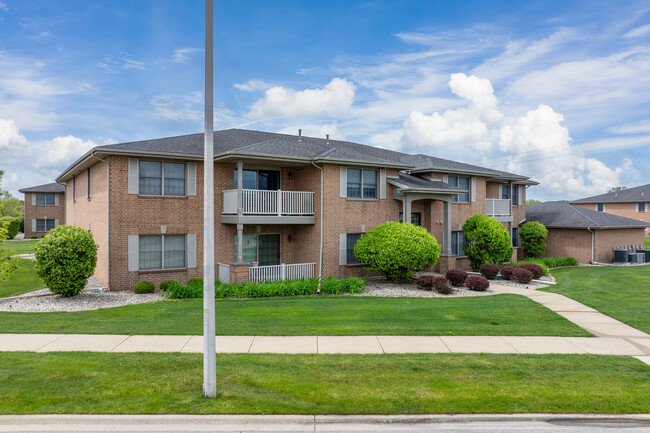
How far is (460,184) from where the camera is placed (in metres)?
24.5

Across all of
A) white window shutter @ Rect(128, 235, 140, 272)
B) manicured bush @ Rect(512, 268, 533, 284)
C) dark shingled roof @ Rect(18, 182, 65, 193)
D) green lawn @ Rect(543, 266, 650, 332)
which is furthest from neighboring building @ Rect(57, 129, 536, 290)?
dark shingled roof @ Rect(18, 182, 65, 193)

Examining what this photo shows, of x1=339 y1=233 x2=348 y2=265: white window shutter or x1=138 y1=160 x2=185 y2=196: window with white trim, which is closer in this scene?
x1=138 y1=160 x2=185 y2=196: window with white trim

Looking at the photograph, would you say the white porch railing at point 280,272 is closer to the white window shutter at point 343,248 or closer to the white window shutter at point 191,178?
the white window shutter at point 343,248

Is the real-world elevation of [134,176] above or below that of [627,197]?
below

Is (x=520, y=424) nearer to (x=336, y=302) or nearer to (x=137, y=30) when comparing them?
(x=336, y=302)

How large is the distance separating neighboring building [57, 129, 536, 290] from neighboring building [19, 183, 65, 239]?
30.9 m

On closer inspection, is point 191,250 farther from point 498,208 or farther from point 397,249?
point 498,208

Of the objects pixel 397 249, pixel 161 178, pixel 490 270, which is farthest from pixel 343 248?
pixel 161 178

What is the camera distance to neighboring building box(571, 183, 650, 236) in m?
50.6

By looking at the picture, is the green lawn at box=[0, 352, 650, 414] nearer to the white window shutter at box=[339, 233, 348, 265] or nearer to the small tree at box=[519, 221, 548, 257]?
the white window shutter at box=[339, 233, 348, 265]

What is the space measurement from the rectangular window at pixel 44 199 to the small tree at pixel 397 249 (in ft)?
143

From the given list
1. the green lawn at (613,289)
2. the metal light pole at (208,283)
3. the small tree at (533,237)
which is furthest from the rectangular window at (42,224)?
the metal light pole at (208,283)

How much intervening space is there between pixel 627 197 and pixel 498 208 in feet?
122

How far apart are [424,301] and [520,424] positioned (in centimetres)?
867
